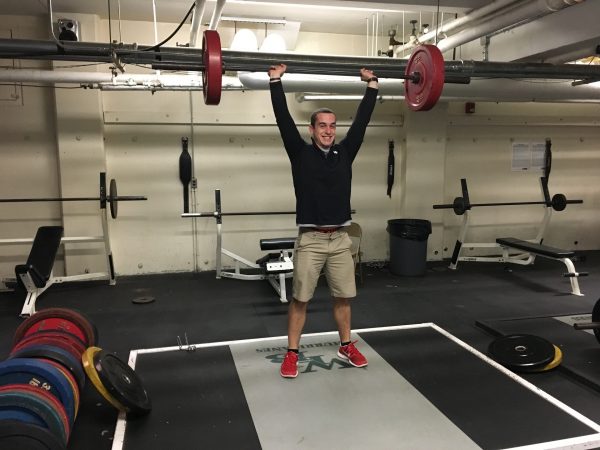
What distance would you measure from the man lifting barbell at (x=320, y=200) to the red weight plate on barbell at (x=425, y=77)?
0.72ft

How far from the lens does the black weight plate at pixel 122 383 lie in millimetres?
1792

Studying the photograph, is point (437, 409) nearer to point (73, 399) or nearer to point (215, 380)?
point (215, 380)

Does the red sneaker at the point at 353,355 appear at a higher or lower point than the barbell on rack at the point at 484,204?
lower

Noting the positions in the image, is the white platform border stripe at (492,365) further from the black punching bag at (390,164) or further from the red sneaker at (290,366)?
the black punching bag at (390,164)

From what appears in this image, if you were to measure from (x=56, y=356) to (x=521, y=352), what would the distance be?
223 cm

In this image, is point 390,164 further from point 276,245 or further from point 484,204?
point 276,245

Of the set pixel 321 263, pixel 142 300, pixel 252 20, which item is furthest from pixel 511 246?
pixel 142 300

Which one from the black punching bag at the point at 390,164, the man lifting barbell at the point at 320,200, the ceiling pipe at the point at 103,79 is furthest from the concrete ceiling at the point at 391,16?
the man lifting barbell at the point at 320,200

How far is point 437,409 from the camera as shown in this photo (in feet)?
6.54

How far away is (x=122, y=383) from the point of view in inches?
73.6

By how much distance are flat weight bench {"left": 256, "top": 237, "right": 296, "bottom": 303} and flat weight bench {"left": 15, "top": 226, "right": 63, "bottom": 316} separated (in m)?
1.59

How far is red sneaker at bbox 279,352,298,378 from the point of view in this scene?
2270 millimetres

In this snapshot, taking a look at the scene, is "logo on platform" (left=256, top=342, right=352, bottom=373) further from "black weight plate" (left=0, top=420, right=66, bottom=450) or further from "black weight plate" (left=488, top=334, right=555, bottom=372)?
"black weight plate" (left=0, top=420, right=66, bottom=450)

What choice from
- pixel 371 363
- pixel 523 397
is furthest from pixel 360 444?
pixel 523 397
